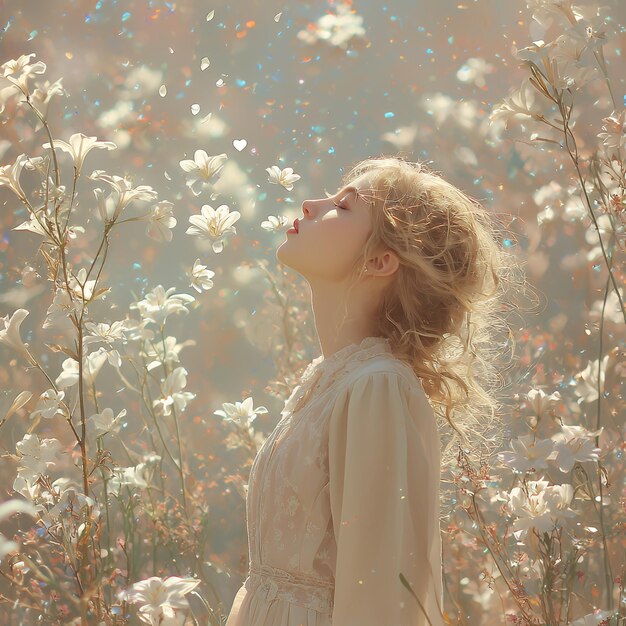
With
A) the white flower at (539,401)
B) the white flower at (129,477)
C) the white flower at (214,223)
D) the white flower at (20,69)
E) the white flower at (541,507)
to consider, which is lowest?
the white flower at (541,507)

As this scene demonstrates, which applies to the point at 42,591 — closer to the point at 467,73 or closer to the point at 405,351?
the point at 405,351

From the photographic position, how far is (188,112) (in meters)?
1.73

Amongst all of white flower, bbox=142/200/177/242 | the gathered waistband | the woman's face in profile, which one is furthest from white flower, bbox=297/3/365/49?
the gathered waistband

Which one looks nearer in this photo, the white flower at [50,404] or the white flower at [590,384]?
the white flower at [50,404]

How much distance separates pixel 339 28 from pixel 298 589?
1134 mm

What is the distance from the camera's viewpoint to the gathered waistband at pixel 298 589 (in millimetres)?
901

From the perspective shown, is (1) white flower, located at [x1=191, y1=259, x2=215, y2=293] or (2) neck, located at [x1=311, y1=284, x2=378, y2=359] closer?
(2) neck, located at [x1=311, y1=284, x2=378, y2=359]

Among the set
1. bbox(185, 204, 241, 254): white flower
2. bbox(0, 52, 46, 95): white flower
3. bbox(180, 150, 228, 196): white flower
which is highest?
bbox(180, 150, 228, 196): white flower

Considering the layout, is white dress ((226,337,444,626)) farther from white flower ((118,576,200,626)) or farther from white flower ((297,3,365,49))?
white flower ((297,3,365,49))

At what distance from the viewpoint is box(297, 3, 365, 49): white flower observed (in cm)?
165

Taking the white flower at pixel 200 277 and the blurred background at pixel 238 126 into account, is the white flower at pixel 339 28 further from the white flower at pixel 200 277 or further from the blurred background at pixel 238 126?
the white flower at pixel 200 277

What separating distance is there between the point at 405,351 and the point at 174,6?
1.06 m

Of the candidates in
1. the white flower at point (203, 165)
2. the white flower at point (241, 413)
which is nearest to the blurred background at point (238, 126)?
the white flower at point (241, 413)

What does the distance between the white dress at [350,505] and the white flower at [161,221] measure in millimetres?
343
